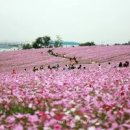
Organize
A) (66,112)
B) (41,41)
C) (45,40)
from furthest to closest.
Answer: (45,40) → (41,41) → (66,112)

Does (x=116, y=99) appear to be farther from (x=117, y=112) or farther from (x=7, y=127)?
(x=7, y=127)

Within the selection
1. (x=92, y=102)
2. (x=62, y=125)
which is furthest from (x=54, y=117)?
(x=92, y=102)

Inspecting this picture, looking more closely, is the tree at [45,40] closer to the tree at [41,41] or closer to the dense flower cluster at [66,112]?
the tree at [41,41]

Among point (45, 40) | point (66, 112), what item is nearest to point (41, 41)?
point (45, 40)

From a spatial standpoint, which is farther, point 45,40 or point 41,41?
point 45,40

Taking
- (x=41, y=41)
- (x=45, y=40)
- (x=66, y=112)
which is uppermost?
(x=66, y=112)

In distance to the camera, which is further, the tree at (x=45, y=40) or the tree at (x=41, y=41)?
the tree at (x=45, y=40)

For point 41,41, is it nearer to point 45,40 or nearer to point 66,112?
point 45,40

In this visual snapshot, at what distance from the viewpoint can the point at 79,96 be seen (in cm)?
878

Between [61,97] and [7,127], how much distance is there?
119 inches

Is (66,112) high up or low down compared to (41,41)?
up

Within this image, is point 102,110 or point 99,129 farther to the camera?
point 102,110

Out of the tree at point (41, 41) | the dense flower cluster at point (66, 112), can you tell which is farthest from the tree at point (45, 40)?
the dense flower cluster at point (66, 112)

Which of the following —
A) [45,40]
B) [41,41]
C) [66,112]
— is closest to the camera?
[66,112]
